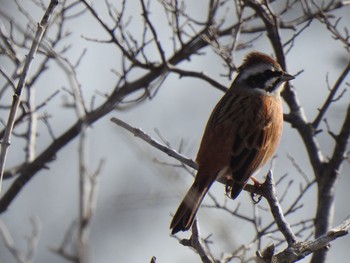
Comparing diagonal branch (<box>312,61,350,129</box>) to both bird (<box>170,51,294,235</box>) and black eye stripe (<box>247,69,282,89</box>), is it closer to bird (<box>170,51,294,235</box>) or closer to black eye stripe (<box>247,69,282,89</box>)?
bird (<box>170,51,294,235</box>)

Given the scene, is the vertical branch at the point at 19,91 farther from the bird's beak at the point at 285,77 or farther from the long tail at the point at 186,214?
the bird's beak at the point at 285,77

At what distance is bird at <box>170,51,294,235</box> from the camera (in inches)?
251

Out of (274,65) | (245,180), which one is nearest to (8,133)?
(245,180)

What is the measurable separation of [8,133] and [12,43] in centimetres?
283

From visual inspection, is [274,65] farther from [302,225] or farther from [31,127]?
[31,127]

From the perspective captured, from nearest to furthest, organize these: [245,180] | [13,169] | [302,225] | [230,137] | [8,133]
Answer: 1. [8,133]
2. [245,180]
3. [230,137]
4. [302,225]
5. [13,169]

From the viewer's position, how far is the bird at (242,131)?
20.9ft

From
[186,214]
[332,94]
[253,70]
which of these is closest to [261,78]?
[253,70]

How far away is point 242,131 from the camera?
22.6ft

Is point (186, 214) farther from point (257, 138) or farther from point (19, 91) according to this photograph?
point (19, 91)

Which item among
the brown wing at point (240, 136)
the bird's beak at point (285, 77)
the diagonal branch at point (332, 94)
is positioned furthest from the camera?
the bird's beak at point (285, 77)

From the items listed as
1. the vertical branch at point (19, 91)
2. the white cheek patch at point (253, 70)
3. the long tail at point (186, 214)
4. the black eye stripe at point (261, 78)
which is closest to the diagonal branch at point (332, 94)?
the black eye stripe at point (261, 78)

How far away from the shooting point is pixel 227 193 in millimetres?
6500

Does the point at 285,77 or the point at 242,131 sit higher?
the point at 285,77
